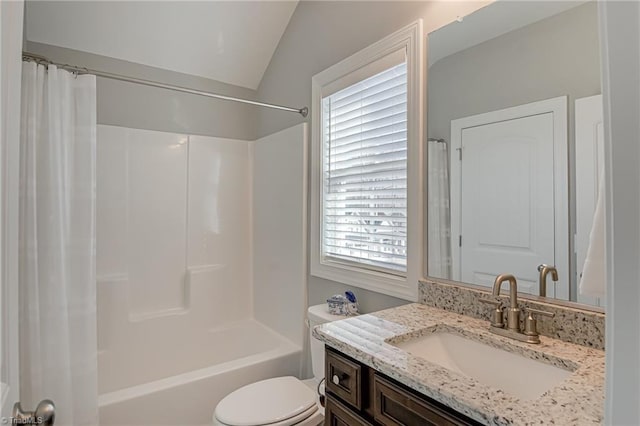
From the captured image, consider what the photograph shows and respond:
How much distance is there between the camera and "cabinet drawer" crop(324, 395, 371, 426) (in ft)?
3.35

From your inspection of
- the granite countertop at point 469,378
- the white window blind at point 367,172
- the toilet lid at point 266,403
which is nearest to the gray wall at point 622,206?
the granite countertop at point 469,378

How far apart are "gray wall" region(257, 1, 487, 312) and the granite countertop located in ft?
1.35

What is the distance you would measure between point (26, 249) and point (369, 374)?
1634mm

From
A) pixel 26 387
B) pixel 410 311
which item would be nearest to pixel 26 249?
pixel 26 387

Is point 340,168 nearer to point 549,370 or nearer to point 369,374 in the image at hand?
point 369,374

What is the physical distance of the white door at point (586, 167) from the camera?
998 mm

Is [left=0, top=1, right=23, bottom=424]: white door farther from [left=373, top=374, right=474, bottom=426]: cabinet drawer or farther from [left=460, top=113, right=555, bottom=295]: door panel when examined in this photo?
[left=460, top=113, right=555, bottom=295]: door panel

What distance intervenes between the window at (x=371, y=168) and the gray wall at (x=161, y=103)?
1051mm

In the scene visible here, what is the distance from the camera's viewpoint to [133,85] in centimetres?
248

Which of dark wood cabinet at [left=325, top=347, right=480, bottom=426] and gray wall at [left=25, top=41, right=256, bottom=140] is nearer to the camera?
dark wood cabinet at [left=325, top=347, right=480, bottom=426]

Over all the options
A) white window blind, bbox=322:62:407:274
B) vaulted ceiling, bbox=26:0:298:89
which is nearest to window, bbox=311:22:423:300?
white window blind, bbox=322:62:407:274

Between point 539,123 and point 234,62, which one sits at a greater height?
point 234,62

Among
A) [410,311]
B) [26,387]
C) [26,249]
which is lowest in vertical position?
[26,387]

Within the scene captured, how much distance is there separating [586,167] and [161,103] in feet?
8.70
